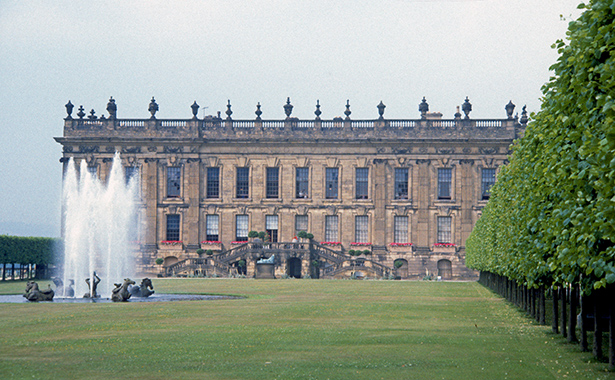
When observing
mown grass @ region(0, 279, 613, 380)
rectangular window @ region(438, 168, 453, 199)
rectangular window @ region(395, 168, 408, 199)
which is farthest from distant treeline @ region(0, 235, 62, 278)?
rectangular window @ region(438, 168, 453, 199)

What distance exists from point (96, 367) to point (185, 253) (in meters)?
54.2

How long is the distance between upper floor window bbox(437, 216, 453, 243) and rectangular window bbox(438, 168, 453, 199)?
186 centimetres

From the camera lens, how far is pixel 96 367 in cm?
1091

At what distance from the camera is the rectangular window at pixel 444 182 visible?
6450 cm

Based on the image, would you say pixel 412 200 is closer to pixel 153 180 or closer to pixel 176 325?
pixel 153 180

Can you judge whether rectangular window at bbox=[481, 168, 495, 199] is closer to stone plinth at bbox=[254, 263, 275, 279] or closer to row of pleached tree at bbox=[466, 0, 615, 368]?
stone plinth at bbox=[254, 263, 275, 279]

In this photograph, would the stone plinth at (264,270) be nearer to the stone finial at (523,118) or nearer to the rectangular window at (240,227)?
the rectangular window at (240,227)

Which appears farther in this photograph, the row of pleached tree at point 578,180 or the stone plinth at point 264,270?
the stone plinth at point 264,270

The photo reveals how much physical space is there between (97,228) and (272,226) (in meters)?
19.0

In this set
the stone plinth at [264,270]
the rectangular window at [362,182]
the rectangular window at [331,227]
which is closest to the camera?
the stone plinth at [264,270]

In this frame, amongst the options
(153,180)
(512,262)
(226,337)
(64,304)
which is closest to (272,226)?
(153,180)

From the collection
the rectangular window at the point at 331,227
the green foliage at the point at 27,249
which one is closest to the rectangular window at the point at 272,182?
the rectangular window at the point at 331,227

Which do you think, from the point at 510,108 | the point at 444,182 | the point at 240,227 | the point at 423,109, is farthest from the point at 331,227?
the point at 510,108

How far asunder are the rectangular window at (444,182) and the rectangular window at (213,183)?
747 inches
